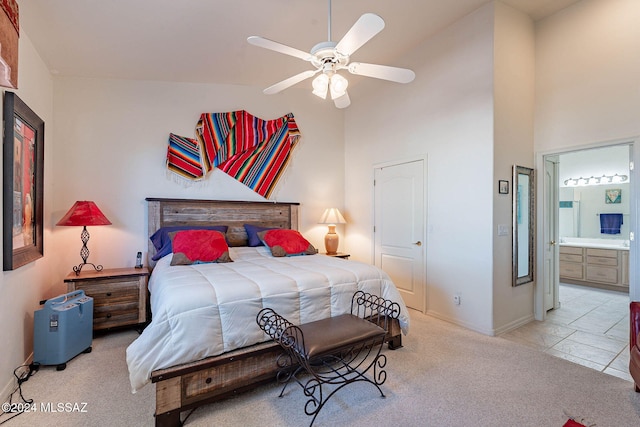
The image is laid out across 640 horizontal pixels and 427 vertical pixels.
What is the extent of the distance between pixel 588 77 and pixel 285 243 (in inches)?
147

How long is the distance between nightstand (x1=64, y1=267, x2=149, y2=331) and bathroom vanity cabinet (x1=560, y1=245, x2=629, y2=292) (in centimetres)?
656

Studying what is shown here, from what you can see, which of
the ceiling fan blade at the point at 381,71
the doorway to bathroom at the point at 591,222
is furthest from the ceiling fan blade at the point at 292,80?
the doorway to bathroom at the point at 591,222

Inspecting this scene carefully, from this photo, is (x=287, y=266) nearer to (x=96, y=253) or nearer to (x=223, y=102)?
(x=96, y=253)

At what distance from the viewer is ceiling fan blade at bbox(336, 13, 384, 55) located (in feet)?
5.71

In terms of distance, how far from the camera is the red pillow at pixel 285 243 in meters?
3.52

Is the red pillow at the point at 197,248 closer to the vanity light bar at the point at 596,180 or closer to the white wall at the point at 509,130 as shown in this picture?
the white wall at the point at 509,130

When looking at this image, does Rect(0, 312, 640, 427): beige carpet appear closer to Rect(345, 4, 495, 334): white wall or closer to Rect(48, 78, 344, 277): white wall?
Rect(345, 4, 495, 334): white wall

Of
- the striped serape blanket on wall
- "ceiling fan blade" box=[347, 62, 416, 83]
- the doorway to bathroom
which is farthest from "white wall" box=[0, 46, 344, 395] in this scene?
the doorway to bathroom

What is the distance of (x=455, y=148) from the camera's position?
136 inches

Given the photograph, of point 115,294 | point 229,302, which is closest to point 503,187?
point 229,302

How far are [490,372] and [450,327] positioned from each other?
38.8 inches

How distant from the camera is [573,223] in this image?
5699 millimetres

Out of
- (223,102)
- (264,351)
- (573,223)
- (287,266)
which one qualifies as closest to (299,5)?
(223,102)

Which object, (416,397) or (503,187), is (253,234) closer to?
(416,397)
